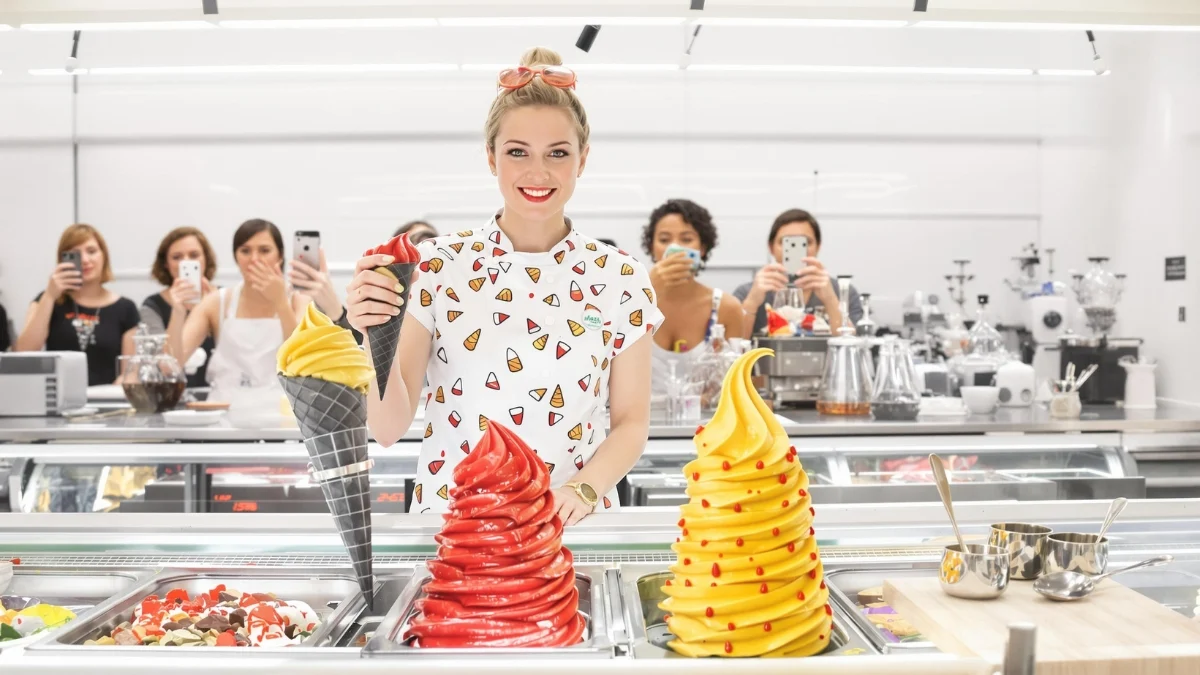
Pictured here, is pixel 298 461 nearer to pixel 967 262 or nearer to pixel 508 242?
pixel 508 242

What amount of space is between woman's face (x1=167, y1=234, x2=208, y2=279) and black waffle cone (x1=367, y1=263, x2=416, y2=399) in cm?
415

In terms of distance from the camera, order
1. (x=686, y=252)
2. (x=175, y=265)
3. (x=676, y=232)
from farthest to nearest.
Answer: (x=175, y=265)
(x=676, y=232)
(x=686, y=252)

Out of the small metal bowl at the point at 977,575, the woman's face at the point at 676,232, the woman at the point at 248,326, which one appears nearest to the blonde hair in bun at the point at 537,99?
the small metal bowl at the point at 977,575

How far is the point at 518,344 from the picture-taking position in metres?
1.84

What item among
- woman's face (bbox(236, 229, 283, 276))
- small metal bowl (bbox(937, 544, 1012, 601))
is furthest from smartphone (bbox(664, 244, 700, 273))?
small metal bowl (bbox(937, 544, 1012, 601))

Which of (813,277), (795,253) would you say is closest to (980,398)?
(813,277)

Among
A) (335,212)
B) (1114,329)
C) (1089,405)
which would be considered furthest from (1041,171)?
(335,212)

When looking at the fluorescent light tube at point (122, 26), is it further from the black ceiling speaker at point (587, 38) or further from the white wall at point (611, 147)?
the white wall at point (611, 147)

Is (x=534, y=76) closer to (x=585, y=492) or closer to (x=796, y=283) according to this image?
(x=585, y=492)

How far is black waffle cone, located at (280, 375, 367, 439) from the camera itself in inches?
42.1

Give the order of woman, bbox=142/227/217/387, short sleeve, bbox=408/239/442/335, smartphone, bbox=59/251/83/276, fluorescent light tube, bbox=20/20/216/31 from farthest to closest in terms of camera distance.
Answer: woman, bbox=142/227/217/387, smartphone, bbox=59/251/83/276, fluorescent light tube, bbox=20/20/216/31, short sleeve, bbox=408/239/442/335

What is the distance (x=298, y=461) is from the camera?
121 inches

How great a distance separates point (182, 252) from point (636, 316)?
400 centimetres

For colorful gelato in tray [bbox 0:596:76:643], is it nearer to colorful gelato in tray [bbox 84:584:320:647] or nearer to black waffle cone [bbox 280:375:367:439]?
colorful gelato in tray [bbox 84:584:320:647]
